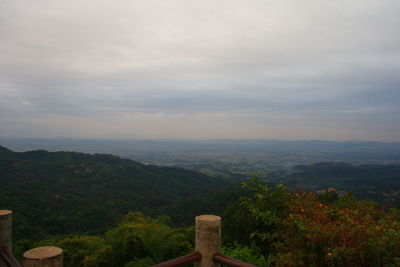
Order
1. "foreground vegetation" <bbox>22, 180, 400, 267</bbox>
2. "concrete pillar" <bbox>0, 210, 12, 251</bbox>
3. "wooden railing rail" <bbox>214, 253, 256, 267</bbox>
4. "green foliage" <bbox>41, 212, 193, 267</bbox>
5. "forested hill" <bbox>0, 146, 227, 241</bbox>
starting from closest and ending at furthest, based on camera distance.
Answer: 1. "wooden railing rail" <bbox>214, 253, 256, 267</bbox>
2. "concrete pillar" <bbox>0, 210, 12, 251</bbox>
3. "foreground vegetation" <bbox>22, 180, 400, 267</bbox>
4. "green foliage" <bbox>41, 212, 193, 267</bbox>
5. "forested hill" <bbox>0, 146, 227, 241</bbox>

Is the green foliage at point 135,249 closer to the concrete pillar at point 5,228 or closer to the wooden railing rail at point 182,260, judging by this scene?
the concrete pillar at point 5,228

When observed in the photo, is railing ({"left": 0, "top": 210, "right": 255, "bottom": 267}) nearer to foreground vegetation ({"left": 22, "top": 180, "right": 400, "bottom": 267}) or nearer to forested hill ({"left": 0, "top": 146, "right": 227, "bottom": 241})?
foreground vegetation ({"left": 22, "top": 180, "right": 400, "bottom": 267})

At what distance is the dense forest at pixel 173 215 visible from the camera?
2941mm

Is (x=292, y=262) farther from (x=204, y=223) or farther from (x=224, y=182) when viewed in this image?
(x=224, y=182)

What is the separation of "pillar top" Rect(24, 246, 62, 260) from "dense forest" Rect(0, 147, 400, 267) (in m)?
2.48

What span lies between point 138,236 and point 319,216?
11.1m

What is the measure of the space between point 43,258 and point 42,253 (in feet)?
0.18

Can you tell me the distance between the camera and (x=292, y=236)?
346 cm

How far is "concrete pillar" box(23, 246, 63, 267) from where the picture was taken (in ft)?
4.41

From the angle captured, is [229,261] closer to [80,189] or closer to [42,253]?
[42,253]

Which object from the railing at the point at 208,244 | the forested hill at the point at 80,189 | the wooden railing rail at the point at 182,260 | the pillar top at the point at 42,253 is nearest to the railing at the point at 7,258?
the pillar top at the point at 42,253

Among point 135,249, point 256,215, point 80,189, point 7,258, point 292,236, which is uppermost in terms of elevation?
point 7,258

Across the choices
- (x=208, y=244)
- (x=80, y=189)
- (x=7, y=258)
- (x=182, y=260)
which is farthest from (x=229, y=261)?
(x=80, y=189)

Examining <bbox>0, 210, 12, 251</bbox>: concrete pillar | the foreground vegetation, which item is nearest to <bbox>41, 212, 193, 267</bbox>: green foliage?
the foreground vegetation
